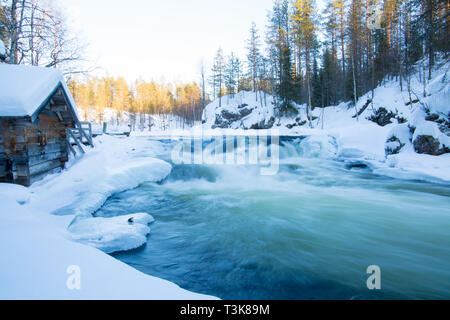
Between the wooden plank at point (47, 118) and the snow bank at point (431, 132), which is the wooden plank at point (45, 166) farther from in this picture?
the snow bank at point (431, 132)

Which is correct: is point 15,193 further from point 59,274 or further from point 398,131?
point 398,131

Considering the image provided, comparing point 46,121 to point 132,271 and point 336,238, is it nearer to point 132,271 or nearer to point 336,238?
point 132,271

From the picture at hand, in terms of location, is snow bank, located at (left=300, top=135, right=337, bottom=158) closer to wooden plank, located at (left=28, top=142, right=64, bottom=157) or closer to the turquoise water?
the turquoise water

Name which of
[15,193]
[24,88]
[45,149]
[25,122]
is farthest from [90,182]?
[24,88]

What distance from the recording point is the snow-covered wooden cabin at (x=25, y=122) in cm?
616

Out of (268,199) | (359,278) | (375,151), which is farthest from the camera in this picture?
(375,151)

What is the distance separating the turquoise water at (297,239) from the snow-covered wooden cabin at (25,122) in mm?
3051

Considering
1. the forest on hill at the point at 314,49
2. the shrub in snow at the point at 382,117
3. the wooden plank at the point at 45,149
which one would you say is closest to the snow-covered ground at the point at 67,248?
the wooden plank at the point at 45,149

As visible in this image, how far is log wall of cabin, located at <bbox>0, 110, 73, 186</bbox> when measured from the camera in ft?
Answer: 21.3

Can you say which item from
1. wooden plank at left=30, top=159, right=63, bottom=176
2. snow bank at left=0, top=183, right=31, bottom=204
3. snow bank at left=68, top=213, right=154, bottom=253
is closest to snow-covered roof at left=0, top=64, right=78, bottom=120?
wooden plank at left=30, top=159, right=63, bottom=176

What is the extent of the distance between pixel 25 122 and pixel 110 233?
5463 millimetres

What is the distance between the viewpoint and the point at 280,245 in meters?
4.27
